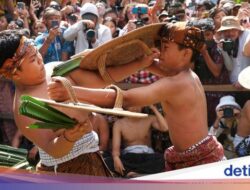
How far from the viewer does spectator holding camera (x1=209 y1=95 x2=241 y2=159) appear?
6246 millimetres

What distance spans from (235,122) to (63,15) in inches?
140

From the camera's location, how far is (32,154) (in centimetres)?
505

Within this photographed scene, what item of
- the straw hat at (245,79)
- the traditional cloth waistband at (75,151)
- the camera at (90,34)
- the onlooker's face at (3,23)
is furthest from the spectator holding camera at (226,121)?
the onlooker's face at (3,23)

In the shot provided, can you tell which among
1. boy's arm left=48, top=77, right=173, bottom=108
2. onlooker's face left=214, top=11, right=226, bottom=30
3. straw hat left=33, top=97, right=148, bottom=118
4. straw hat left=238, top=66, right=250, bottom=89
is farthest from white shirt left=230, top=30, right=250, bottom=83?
straw hat left=33, top=97, right=148, bottom=118

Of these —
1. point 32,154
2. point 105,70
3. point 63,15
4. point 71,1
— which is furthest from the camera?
point 71,1

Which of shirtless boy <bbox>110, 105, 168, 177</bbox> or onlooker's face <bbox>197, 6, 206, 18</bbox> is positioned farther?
onlooker's face <bbox>197, 6, 206, 18</bbox>

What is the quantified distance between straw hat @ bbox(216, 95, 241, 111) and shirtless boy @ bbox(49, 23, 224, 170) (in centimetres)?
→ 225

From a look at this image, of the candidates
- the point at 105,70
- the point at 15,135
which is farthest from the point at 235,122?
the point at 105,70

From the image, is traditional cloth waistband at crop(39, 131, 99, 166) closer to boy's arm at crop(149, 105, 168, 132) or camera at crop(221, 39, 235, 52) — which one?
boy's arm at crop(149, 105, 168, 132)

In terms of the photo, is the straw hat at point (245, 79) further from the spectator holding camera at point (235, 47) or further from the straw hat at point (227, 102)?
the spectator holding camera at point (235, 47)

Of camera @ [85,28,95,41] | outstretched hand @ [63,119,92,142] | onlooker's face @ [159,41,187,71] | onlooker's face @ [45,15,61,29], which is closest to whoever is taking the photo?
outstretched hand @ [63,119,92,142]

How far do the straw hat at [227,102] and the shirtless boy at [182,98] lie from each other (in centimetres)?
225

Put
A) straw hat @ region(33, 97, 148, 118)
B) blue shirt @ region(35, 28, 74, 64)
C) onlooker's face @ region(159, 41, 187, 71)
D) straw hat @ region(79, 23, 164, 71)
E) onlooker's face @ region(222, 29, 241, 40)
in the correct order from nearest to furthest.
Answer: straw hat @ region(33, 97, 148, 118)
straw hat @ region(79, 23, 164, 71)
onlooker's face @ region(159, 41, 187, 71)
onlooker's face @ region(222, 29, 241, 40)
blue shirt @ region(35, 28, 74, 64)

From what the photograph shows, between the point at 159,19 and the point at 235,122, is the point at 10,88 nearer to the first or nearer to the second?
the point at 159,19
